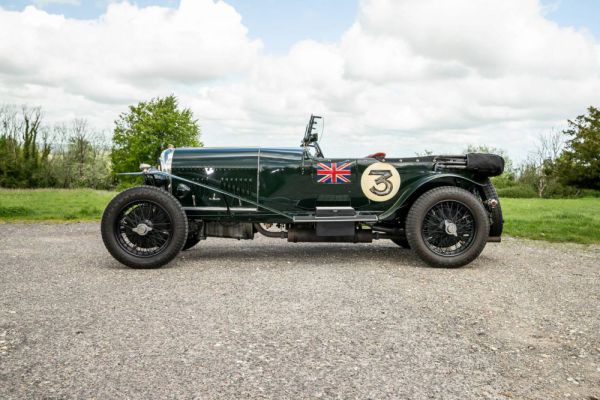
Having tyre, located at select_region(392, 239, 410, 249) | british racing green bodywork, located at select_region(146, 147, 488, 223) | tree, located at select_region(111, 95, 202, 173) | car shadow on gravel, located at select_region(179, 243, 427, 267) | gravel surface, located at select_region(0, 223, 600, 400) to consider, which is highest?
tree, located at select_region(111, 95, 202, 173)

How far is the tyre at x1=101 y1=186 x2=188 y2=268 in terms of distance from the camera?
5.78 metres

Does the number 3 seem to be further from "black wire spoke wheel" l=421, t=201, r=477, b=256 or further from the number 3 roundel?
"black wire spoke wheel" l=421, t=201, r=477, b=256

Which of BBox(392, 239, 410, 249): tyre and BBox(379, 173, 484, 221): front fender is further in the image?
BBox(392, 239, 410, 249): tyre

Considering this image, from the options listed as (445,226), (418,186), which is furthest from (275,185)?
(445,226)

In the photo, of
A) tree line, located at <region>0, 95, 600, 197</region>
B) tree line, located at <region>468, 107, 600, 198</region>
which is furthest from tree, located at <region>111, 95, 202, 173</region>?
tree line, located at <region>468, 107, 600, 198</region>

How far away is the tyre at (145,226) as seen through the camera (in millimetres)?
5777

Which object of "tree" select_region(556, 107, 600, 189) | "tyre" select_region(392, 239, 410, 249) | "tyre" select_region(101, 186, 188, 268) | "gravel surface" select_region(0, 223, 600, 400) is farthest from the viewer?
"tree" select_region(556, 107, 600, 189)

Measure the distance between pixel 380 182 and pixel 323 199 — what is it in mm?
764

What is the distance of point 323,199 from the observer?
244 inches

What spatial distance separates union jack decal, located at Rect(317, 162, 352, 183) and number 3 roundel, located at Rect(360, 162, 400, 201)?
0.70 feet

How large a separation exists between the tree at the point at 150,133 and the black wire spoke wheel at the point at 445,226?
88.4ft

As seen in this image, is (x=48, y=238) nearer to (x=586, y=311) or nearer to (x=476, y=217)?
(x=476, y=217)

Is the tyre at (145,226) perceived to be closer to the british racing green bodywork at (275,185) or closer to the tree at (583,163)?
the british racing green bodywork at (275,185)

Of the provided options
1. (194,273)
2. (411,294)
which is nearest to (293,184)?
(194,273)
